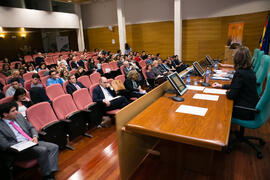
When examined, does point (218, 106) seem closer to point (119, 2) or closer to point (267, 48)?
point (267, 48)

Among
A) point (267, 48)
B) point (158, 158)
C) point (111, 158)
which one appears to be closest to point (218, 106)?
point (158, 158)

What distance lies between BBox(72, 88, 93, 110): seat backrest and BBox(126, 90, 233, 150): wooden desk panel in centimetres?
183

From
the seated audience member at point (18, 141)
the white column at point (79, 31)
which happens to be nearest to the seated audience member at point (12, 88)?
the seated audience member at point (18, 141)

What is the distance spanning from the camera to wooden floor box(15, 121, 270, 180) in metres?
2.39

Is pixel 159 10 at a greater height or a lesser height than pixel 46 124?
greater

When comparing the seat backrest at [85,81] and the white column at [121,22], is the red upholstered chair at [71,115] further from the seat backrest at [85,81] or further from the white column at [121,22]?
the white column at [121,22]

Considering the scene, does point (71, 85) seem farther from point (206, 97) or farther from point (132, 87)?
point (206, 97)

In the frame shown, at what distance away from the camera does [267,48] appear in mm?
7020

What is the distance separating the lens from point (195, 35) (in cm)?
1091

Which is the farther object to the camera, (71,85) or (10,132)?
(71,85)

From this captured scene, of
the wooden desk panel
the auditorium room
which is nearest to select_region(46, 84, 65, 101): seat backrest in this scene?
the auditorium room

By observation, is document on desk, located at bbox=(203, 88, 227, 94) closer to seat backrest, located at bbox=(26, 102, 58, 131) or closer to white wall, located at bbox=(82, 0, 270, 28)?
seat backrest, located at bbox=(26, 102, 58, 131)

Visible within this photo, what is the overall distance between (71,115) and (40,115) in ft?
1.55

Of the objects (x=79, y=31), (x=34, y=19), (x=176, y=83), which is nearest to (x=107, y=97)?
(x=176, y=83)
